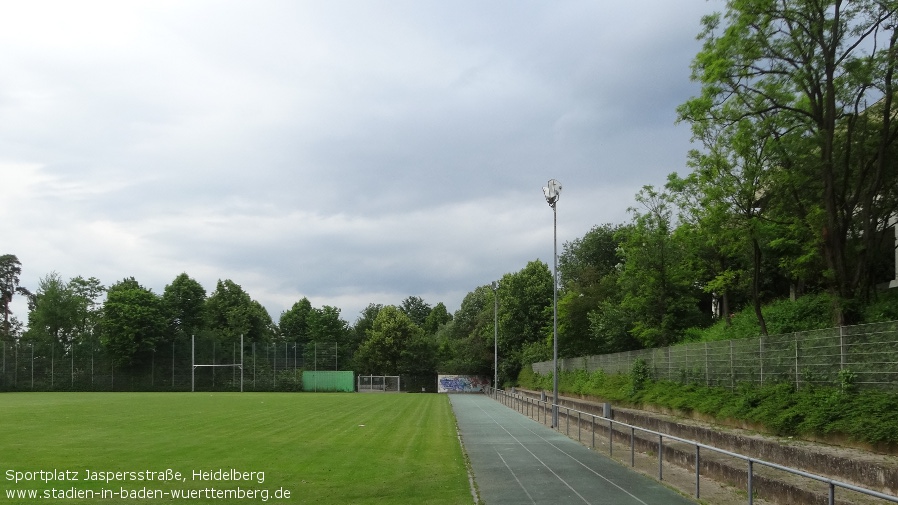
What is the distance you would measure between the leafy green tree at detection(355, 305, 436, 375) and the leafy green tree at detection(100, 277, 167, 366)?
80.0 ft

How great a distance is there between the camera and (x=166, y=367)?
8212 centimetres

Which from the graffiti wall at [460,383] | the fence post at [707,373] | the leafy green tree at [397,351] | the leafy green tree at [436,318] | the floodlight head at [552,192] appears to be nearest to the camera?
the fence post at [707,373]

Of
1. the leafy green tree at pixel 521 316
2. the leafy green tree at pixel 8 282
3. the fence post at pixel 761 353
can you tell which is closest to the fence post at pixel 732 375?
the fence post at pixel 761 353

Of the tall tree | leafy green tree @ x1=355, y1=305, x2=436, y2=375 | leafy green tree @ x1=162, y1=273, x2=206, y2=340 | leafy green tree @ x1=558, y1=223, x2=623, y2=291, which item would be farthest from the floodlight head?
leafy green tree @ x1=162, y1=273, x2=206, y2=340

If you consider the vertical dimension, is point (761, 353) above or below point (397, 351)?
above

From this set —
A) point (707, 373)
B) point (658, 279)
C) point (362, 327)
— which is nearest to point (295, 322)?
point (362, 327)

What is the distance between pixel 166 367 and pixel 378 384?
23.6 m

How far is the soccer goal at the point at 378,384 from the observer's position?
271 feet

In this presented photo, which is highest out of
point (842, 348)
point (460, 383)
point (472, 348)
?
point (842, 348)

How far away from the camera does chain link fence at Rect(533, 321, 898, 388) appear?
13.3m

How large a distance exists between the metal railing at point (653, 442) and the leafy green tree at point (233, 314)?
49.1 metres

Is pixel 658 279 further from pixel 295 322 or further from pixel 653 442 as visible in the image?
pixel 295 322

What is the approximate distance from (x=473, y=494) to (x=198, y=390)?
247ft

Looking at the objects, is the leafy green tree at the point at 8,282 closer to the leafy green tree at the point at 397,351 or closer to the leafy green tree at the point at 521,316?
the leafy green tree at the point at 397,351
